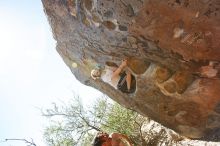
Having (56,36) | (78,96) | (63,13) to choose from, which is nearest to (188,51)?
(63,13)

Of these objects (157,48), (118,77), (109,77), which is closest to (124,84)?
(118,77)

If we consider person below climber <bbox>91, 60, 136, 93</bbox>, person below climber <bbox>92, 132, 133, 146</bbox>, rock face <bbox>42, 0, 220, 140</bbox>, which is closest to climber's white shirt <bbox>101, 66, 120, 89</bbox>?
person below climber <bbox>91, 60, 136, 93</bbox>

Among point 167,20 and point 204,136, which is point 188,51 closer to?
point 167,20

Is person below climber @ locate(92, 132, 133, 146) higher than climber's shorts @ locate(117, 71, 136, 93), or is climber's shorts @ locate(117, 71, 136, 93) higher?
climber's shorts @ locate(117, 71, 136, 93)

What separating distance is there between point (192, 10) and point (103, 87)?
3976mm

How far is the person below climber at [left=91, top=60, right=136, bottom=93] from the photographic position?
643 cm

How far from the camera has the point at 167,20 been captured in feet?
14.9

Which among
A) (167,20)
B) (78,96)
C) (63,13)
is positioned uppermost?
(78,96)

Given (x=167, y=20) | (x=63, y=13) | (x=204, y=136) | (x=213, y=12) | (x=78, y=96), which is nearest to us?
(x=213, y=12)

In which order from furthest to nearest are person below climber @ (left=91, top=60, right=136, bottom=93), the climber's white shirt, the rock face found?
the climber's white shirt
person below climber @ (left=91, top=60, right=136, bottom=93)
the rock face

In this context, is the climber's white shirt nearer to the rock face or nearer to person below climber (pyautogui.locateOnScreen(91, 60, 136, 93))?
person below climber (pyautogui.locateOnScreen(91, 60, 136, 93))

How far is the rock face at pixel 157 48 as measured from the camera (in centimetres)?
448

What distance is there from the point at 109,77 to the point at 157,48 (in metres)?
1.82

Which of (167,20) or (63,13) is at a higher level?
(63,13)
